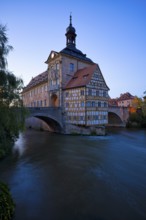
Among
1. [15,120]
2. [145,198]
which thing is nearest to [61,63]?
[15,120]

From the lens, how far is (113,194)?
5.12m

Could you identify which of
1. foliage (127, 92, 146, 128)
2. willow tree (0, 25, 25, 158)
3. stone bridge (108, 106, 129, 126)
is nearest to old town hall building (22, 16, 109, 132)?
stone bridge (108, 106, 129, 126)

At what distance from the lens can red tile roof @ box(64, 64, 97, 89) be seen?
1582 cm

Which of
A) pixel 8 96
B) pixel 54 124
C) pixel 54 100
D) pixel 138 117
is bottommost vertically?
pixel 54 124

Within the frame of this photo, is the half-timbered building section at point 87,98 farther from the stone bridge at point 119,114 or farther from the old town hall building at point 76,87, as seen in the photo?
the stone bridge at point 119,114

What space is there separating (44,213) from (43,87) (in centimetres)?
1977

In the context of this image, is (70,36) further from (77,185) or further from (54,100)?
(77,185)

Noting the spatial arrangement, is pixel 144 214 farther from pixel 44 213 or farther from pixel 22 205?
pixel 22 205

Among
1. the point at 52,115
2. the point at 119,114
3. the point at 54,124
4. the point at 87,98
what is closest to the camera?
the point at 87,98

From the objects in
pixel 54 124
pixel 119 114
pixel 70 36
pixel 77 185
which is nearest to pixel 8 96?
pixel 77 185

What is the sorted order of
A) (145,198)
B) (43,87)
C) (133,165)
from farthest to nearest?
(43,87)
(133,165)
(145,198)

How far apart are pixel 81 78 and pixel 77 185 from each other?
41.5 ft

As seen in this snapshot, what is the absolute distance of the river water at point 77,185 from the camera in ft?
13.7

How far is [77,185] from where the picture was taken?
5762 mm
